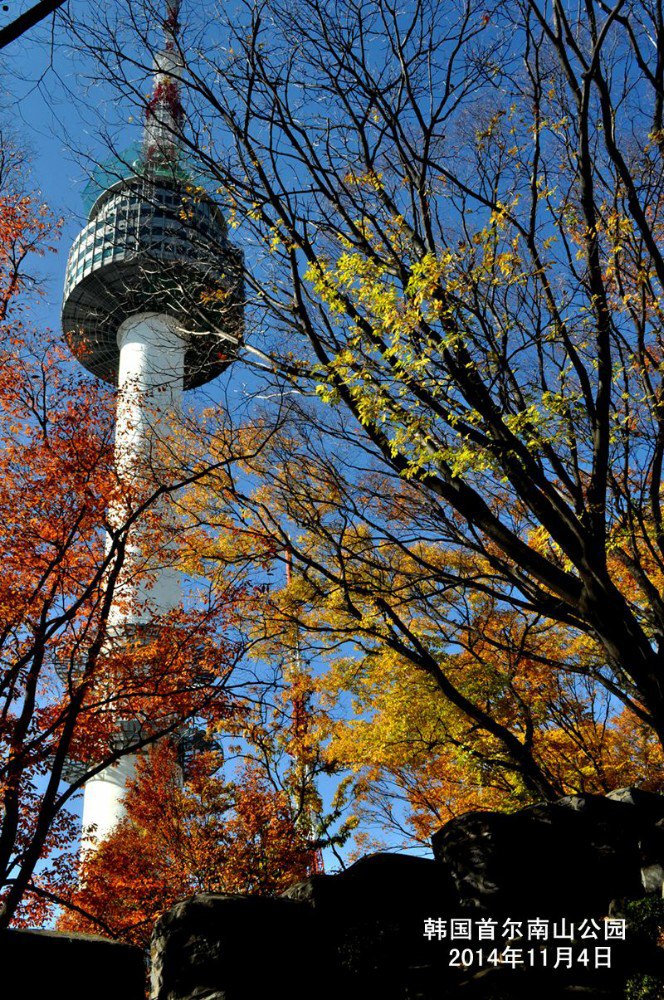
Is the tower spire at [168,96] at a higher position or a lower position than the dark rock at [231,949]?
higher

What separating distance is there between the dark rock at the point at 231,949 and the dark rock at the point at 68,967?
14.3 inches

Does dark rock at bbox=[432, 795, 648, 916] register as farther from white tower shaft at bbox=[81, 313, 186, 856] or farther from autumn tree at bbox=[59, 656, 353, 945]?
white tower shaft at bbox=[81, 313, 186, 856]

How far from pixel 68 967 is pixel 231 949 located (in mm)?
1637

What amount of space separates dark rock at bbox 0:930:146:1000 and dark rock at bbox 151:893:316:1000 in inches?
14.3

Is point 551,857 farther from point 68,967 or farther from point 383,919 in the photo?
point 68,967

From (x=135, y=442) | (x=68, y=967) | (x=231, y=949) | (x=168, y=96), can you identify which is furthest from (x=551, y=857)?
(x=135, y=442)

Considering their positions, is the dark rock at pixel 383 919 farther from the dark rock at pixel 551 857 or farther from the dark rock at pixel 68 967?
the dark rock at pixel 68 967

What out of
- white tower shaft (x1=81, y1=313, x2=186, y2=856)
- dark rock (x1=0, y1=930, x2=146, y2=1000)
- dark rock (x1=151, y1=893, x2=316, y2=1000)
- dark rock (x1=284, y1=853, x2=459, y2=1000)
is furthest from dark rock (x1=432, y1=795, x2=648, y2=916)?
white tower shaft (x1=81, y1=313, x2=186, y2=856)

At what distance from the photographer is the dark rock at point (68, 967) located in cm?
692

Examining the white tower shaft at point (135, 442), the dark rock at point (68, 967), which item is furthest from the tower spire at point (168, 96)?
the white tower shaft at point (135, 442)

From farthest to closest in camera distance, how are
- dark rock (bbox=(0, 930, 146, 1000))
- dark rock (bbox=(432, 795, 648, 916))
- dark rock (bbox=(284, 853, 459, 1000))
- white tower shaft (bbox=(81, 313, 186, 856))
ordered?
white tower shaft (bbox=(81, 313, 186, 856)), dark rock (bbox=(432, 795, 648, 916)), dark rock (bbox=(284, 853, 459, 1000)), dark rock (bbox=(0, 930, 146, 1000))

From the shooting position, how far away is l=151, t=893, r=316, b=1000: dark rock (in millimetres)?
7559

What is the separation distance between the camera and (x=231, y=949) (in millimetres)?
7762

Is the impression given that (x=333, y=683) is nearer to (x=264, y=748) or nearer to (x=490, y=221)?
(x=264, y=748)
